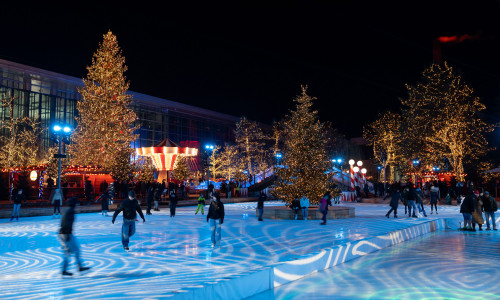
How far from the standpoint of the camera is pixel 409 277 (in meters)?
7.93

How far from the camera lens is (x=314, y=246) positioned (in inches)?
426

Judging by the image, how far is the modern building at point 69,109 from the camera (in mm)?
48969

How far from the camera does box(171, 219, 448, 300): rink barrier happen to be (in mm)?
5762

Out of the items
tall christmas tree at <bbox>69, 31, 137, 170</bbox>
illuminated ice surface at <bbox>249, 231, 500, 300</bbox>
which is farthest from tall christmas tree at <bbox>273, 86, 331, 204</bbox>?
tall christmas tree at <bbox>69, 31, 137, 170</bbox>

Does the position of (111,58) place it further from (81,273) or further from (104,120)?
(81,273)

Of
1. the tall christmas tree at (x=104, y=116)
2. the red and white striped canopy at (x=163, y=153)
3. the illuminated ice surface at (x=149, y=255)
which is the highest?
the tall christmas tree at (x=104, y=116)

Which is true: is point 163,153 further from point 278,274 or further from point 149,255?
point 278,274

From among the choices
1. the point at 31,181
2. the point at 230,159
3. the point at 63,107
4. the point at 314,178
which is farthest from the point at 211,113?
the point at 314,178

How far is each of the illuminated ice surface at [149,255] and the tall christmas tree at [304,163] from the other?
4.01 meters

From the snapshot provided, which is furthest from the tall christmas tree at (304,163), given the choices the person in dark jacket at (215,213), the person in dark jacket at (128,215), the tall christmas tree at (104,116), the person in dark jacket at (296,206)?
the tall christmas tree at (104,116)

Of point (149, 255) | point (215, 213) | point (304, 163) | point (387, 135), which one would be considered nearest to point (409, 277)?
point (215, 213)

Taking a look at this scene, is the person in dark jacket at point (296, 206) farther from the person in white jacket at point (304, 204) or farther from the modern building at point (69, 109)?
the modern building at point (69, 109)

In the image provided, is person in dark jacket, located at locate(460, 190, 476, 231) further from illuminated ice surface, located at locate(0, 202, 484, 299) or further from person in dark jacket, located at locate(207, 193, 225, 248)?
person in dark jacket, located at locate(207, 193, 225, 248)

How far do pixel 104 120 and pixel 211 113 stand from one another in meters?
36.6
